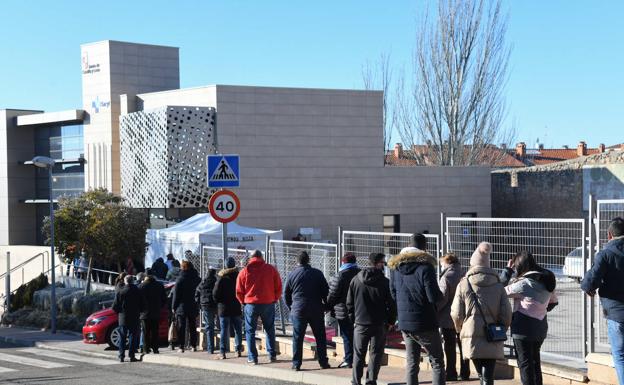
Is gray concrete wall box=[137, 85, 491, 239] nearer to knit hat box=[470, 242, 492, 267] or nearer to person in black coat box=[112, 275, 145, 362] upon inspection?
person in black coat box=[112, 275, 145, 362]

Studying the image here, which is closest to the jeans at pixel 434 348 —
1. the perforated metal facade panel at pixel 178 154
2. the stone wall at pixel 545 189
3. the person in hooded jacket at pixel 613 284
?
the person in hooded jacket at pixel 613 284

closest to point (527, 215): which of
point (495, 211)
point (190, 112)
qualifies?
point (495, 211)

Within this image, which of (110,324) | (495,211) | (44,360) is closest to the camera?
(44,360)

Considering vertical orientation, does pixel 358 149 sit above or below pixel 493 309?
above

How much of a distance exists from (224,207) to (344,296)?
3.81m

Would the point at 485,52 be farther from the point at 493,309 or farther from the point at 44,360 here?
the point at 493,309

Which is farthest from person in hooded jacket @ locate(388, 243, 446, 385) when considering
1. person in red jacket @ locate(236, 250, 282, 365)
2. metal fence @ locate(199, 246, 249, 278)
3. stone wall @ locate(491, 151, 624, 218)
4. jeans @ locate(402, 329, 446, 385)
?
stone wall @ locate(491, 151, 624, 218)

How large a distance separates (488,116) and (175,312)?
1502 inches

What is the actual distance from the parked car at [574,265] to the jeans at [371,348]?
8.88 feet

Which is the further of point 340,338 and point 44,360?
point 44,360

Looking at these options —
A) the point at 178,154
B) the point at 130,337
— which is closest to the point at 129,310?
the point at 130,337

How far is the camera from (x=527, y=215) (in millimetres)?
41125

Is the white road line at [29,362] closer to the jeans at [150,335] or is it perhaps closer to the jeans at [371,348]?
the jeans at [150,335]

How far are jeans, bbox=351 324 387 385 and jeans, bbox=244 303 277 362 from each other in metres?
3.11
